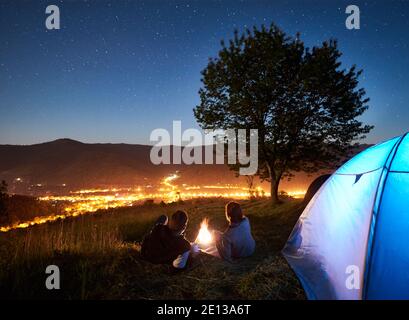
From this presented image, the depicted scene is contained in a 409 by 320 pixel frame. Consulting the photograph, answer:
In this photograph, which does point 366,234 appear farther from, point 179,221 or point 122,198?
point 122,198

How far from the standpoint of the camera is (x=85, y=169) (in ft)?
233

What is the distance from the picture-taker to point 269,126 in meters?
14.3

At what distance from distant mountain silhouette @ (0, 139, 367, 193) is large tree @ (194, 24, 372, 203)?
2622cm

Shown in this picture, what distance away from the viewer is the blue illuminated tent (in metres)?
4.23

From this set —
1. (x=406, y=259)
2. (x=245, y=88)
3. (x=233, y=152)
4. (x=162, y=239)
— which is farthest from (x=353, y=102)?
(x=162, y=239)

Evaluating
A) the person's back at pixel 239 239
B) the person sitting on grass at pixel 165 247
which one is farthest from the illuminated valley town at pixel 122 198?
the person's back at pixel 239 239

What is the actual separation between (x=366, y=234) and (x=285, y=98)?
1034 cm

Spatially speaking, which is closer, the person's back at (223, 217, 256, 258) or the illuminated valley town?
the person's back at (223, 217, 256, 258)

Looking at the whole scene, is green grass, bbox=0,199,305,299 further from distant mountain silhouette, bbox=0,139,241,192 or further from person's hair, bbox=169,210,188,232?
distant mountain silhouette, bbox=0,139,241,192

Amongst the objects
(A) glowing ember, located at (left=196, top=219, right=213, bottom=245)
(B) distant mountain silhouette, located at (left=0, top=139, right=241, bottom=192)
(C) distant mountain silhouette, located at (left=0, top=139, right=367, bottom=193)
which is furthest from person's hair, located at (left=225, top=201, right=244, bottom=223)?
(B) distant mountain silhouette, located at (left=0, top=139, right=241, bottom=192)

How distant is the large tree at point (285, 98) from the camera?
523 inches

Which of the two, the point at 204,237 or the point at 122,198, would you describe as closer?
the point at 204,237

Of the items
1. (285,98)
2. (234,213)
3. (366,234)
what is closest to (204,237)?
(234,213)
